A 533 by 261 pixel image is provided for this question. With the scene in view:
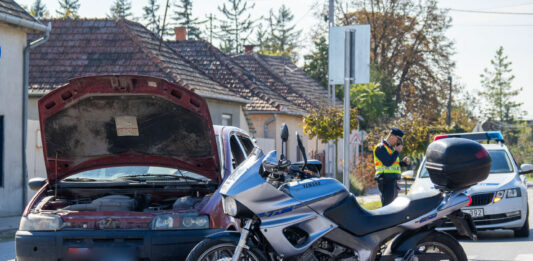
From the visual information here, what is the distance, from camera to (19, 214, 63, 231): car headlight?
679 centimetres

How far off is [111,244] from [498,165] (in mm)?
8652

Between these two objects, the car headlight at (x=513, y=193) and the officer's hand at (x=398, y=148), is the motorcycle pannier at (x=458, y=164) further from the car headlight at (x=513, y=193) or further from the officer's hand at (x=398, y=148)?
the car headlight at (x=513, y=193)

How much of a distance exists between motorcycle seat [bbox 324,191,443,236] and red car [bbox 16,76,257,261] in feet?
4.06

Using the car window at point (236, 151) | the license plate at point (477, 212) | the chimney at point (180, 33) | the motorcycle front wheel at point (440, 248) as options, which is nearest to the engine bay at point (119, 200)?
the car window at point (236, 151)

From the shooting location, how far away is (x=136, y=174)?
26.8 feet

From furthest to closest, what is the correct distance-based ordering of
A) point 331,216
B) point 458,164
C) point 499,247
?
1. point 499,247
2. point 458,164
3. point 331,216

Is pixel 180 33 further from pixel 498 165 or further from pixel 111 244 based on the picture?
pixel 111 244

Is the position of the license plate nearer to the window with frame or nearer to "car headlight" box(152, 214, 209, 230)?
"car headlight" box(152, 214, 209, 230)

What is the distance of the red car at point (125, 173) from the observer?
6.69 m

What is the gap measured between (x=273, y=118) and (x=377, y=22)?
16806 mm

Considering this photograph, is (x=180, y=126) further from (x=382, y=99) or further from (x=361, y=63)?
(x=382, y=99)

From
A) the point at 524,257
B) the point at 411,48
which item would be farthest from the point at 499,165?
the point at 411,48

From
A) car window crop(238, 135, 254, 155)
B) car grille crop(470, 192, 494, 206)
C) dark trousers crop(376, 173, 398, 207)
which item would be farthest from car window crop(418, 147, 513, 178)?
car window crop(238, 135, 254, 155)

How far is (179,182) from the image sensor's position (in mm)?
7945
